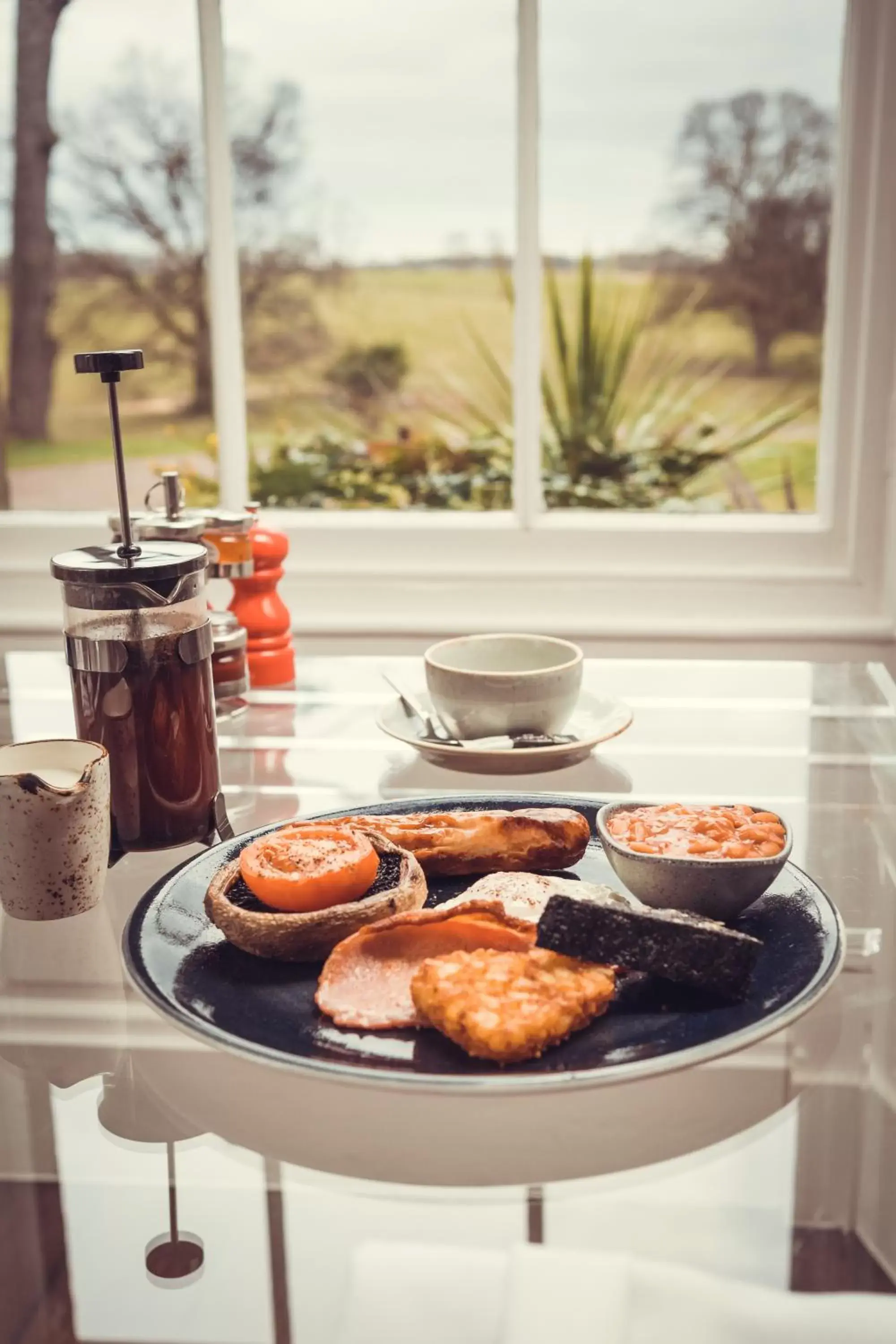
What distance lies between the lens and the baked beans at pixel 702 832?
2.69ft

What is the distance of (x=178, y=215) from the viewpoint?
17.7ft

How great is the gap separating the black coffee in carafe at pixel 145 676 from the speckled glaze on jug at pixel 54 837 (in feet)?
0.18

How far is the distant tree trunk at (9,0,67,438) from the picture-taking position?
3.79m

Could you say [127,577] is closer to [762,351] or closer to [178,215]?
[178,215]

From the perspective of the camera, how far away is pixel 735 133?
5.23 metres

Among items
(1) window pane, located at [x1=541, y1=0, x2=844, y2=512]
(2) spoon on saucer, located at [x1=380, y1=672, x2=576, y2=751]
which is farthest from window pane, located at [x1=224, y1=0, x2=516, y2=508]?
(2) spoon on saucer, located at [x1=380, y1=672, x2=576, y2=751]

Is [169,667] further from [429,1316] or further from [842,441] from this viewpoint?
[842,441]

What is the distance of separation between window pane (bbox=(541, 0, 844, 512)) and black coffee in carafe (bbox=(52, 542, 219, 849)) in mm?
3055

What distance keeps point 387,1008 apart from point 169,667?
38 cm

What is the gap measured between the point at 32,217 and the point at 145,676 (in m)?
3.77

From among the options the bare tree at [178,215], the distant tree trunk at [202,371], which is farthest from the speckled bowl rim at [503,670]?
the distant tree trunk at [202,371]

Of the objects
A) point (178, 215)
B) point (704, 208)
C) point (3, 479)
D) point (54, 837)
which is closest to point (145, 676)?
point (54, 837)

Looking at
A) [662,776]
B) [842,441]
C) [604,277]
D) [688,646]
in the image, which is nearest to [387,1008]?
[662,776]

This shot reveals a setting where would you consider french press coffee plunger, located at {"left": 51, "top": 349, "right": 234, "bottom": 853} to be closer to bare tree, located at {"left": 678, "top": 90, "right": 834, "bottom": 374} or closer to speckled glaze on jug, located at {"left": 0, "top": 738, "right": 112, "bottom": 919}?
speckled glaze on jug, located at {"left": 0, "top": 738, "right": 112, "bottom": 919}
